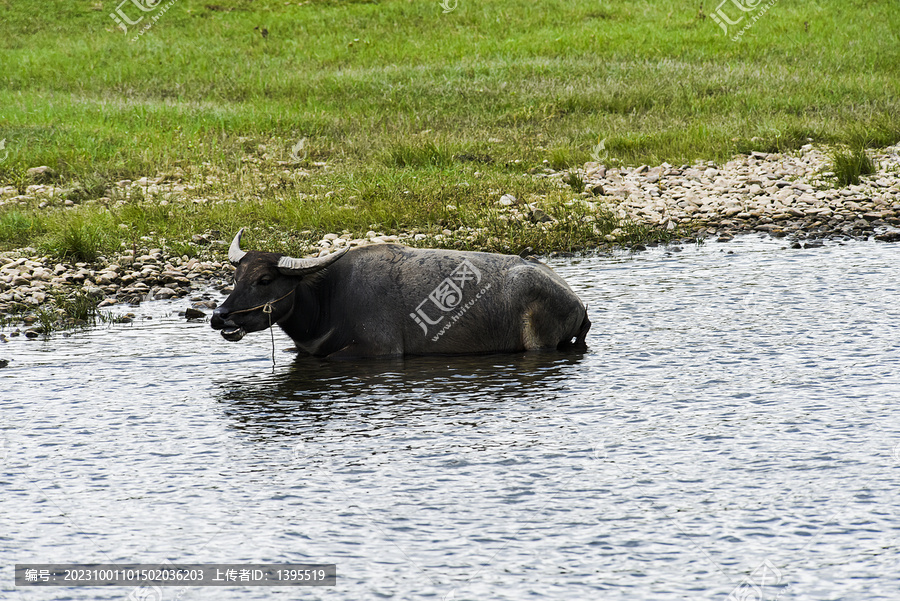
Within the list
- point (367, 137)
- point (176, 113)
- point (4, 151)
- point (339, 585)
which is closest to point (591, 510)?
point (339, 585)

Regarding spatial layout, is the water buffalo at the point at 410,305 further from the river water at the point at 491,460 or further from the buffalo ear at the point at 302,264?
the river water at the point at 491,460

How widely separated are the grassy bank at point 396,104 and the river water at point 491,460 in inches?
194

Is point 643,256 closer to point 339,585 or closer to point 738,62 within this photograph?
point 339,585

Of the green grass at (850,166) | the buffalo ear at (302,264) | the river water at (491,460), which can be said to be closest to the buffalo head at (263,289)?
the buffalo ear at (302,264)

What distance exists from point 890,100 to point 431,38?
16277 mm

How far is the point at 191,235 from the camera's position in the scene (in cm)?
1480

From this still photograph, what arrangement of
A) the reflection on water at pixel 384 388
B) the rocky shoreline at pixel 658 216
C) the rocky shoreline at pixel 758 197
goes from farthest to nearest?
the rocky shoreline at pixel 758 197 → the rocky shoreline at pixel 658 216 → the reflection on water at pixel 384 388

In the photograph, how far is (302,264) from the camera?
9703 mm

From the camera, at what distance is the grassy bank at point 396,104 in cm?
1583

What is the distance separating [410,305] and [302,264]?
1.10 m

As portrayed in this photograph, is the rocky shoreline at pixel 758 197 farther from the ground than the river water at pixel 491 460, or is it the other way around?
the rocky shoreline at pixel 758 197

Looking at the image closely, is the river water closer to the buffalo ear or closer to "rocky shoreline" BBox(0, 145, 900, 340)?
the buffalo ear

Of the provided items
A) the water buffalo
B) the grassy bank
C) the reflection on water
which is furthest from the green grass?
the reflection on water

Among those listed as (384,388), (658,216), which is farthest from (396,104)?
(384,388)
